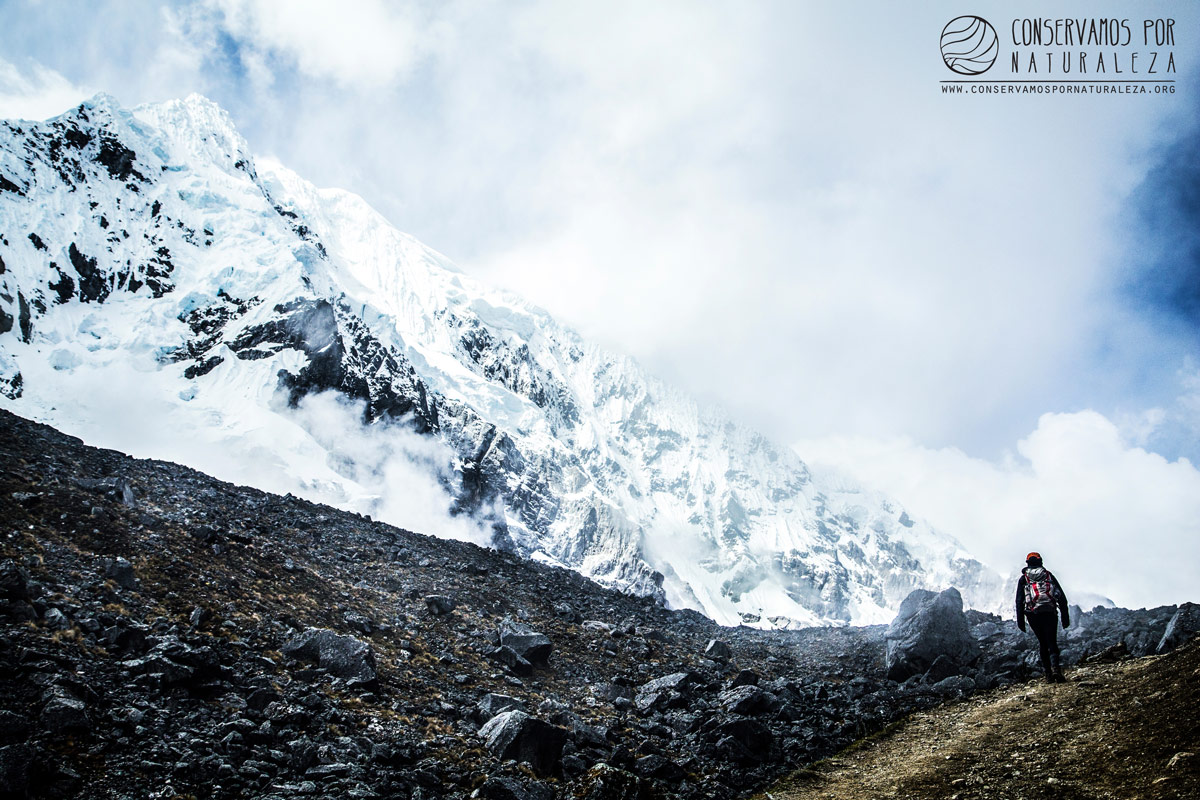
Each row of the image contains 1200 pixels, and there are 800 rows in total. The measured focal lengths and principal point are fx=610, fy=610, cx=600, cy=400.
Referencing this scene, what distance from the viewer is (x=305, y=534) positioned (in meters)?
25.0

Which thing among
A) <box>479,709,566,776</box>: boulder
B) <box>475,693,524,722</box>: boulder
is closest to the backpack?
<box>479,709,566,776</box>: boulder

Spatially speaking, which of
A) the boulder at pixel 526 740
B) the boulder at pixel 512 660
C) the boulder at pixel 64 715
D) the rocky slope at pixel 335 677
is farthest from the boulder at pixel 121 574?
the boulder at pixel 512 660

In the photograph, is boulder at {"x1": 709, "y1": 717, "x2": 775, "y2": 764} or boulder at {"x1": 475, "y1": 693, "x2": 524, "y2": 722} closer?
boulder at {"x1": 709, "y1": 717, "x2": 775, "y2": 764}

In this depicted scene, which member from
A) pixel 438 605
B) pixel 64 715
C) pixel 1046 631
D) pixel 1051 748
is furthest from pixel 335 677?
pixel 1046 631

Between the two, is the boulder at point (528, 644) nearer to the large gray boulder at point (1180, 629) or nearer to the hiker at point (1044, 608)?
the hiker at point (1044, 608)

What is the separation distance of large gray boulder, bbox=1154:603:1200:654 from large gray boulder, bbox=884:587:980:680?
4882 mm

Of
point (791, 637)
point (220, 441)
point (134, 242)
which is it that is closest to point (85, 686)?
point (791, 637)

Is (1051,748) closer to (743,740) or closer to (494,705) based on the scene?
(743,740)

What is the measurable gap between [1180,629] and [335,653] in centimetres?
1942

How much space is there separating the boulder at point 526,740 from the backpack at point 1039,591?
11.2m

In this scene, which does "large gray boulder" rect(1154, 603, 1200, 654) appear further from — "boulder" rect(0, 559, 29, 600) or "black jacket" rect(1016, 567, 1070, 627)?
"boulder" rect(0, 559, 29, 600)

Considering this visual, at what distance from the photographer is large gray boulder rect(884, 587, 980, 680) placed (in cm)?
1880

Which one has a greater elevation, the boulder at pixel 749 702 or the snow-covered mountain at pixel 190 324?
the snow-covered mountain at pixel 190 324

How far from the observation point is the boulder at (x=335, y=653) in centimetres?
1266
